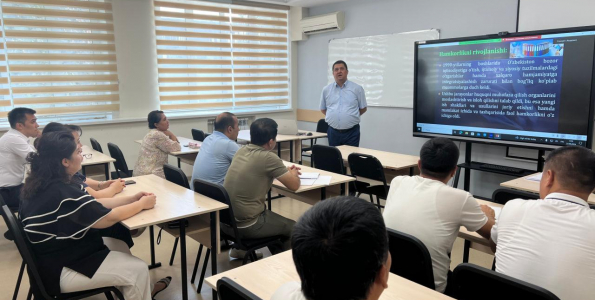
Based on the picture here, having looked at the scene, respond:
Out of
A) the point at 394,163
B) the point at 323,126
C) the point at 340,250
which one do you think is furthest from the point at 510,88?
the point at 340,250

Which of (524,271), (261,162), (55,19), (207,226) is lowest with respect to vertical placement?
(207,226)

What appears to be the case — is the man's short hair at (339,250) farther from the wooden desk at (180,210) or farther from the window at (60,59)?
the window at (60,59)

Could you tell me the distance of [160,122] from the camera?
4.04 metres

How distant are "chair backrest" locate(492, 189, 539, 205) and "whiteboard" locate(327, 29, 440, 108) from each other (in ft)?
10.2

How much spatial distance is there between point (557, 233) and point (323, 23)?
5652mm

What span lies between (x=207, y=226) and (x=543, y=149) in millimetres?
3316

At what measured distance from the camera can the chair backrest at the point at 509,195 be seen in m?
2.37

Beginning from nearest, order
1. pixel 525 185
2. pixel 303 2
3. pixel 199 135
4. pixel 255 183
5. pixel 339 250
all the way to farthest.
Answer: pixel 339 250 → pixel 255 183 → pixel 525 185 → pixel 199 135 → pixel 303 2

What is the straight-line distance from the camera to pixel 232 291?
119 cm

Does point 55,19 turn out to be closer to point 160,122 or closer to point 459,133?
point 160,122

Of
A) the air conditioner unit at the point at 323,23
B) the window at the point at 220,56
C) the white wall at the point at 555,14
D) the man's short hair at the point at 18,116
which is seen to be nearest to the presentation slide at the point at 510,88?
the white wall at the point at 555,14

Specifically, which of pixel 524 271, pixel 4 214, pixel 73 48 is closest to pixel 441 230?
pixel 524 271

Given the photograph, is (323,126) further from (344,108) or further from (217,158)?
(217,158)

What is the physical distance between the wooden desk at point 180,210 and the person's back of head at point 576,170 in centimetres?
167
